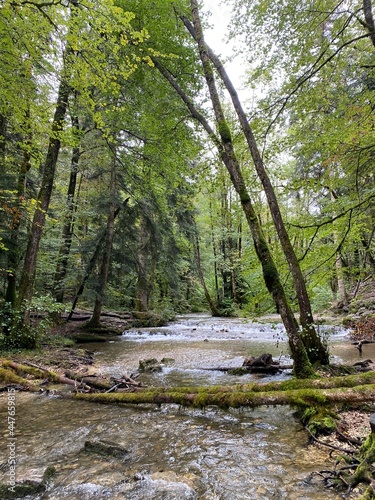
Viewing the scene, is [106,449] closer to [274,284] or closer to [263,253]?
[274,284]

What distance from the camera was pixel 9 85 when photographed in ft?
20.4

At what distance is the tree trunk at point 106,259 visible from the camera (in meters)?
13.6

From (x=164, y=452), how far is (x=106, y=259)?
1159cm

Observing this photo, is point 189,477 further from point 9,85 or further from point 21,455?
point 9,85

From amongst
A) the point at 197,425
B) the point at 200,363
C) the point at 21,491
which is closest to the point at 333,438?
the point at 197,425

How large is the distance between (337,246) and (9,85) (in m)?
7.86

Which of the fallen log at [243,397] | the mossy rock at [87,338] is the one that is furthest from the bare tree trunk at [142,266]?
the fallen log at [243,397]

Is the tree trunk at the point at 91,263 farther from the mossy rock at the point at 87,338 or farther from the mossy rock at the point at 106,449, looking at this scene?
the mossy rock at the point at 106,449

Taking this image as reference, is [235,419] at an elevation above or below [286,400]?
below

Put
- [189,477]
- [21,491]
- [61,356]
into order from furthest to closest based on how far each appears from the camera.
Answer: [61,356] < [189,477] < [21,491]

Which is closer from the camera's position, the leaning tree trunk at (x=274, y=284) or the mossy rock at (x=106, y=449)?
the mossy rock at (x=106, y=449)

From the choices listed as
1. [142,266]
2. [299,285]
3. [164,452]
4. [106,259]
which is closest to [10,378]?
[164,452]

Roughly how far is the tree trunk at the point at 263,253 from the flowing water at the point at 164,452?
1.06m

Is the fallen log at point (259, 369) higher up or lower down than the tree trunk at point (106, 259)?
lower down
